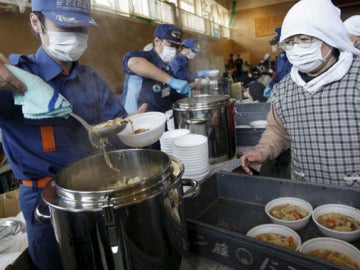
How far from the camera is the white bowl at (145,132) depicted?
1.33 m

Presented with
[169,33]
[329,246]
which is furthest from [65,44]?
[169,33]

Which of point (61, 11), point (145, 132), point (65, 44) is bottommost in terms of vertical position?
point (145, 132)

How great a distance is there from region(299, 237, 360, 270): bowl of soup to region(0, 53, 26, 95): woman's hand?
3.67 ft

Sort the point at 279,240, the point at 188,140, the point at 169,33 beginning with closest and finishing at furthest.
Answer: the point at 279,240
the point at 188,140
the point at 169,33

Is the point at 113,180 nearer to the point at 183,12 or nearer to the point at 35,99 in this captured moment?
the point at 35,99

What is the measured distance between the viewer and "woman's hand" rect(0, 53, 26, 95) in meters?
0.86

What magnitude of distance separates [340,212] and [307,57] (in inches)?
31.1

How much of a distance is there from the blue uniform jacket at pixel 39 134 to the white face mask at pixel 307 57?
3.74ft

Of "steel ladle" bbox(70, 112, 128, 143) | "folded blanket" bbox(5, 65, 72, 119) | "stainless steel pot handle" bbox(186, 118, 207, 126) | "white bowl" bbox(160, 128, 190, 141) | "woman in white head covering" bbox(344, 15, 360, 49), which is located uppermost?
"woman in white head covering" bbox(344, 15, 360, 49)

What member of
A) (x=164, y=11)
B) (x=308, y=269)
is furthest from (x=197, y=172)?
(x=164, y=11)

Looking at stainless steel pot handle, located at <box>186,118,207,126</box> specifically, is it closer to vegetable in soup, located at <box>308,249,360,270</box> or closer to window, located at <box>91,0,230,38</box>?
vegetable in soup, located at <box>308,249,360,270</box>

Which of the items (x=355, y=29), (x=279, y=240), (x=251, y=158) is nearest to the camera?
(x=279, y=240)

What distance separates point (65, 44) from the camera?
1210 millimetres

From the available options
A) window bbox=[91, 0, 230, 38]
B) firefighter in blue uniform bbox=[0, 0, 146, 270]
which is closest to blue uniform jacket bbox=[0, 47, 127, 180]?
firefighter in blue uniform bbox=[0, 0, 146, 270]
